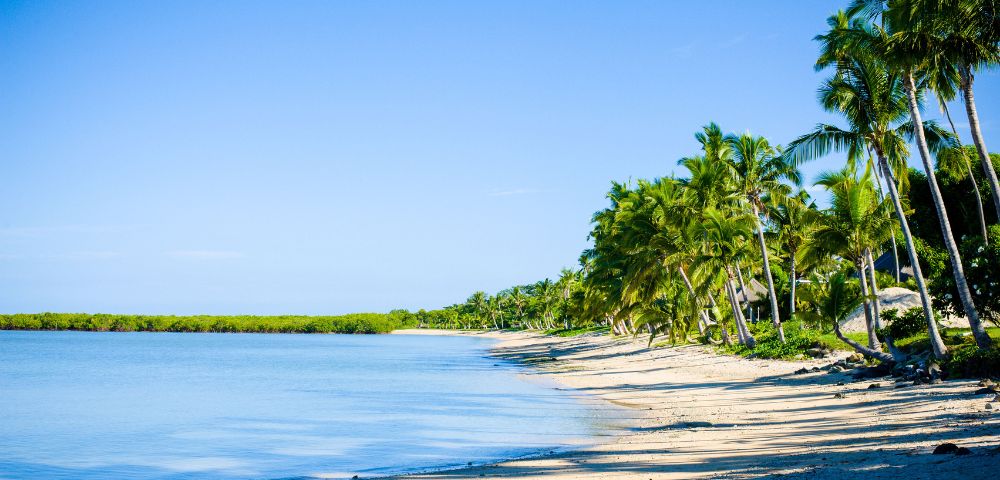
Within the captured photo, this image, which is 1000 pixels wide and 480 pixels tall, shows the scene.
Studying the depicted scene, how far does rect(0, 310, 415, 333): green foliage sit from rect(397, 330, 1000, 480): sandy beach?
526 ft

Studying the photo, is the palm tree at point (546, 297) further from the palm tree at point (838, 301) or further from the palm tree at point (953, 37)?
the palm tree at point (953, 37)

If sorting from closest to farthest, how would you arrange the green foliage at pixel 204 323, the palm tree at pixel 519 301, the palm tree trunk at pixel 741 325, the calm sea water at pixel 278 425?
1. the calm sea water at pixel 278 425
2. the palm tree trunk at pixel 741 325
3. the palm tree at pixel 519 301
4. the green foliage at pixel 204 323

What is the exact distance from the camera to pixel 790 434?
435 inches

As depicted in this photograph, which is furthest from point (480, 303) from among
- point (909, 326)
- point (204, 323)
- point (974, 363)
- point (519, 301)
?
point (974, 363)

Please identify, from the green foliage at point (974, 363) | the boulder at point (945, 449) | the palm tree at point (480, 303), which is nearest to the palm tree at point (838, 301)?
the green foliage at point (974, 363)

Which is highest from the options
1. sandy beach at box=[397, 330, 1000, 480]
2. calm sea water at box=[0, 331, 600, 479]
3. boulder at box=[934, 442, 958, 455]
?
boulder at box=[934, 442, 958, 455]

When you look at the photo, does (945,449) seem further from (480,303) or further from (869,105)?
(480,303)

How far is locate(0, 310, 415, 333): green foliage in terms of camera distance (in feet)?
548

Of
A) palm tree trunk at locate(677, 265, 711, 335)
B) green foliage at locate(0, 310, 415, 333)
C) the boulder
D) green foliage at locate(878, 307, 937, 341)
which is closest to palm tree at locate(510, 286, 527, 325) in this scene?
green foliage at locate(0, 310, 415, 333)

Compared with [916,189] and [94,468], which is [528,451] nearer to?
[94,468]

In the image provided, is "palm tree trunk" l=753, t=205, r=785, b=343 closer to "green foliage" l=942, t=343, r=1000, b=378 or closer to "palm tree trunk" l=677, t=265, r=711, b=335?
"palm tree trunk" l=677, t=265, r=711, b=335

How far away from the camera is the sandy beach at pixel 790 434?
7840 millimetres

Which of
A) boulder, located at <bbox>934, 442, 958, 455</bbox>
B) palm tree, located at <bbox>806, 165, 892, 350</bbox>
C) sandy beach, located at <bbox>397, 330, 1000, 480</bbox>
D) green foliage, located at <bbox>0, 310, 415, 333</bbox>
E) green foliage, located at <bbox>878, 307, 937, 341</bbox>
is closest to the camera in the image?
boulder, located at <bbox>934, 442, 958, 455</bbox>

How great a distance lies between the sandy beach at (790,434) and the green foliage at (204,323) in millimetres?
160237
